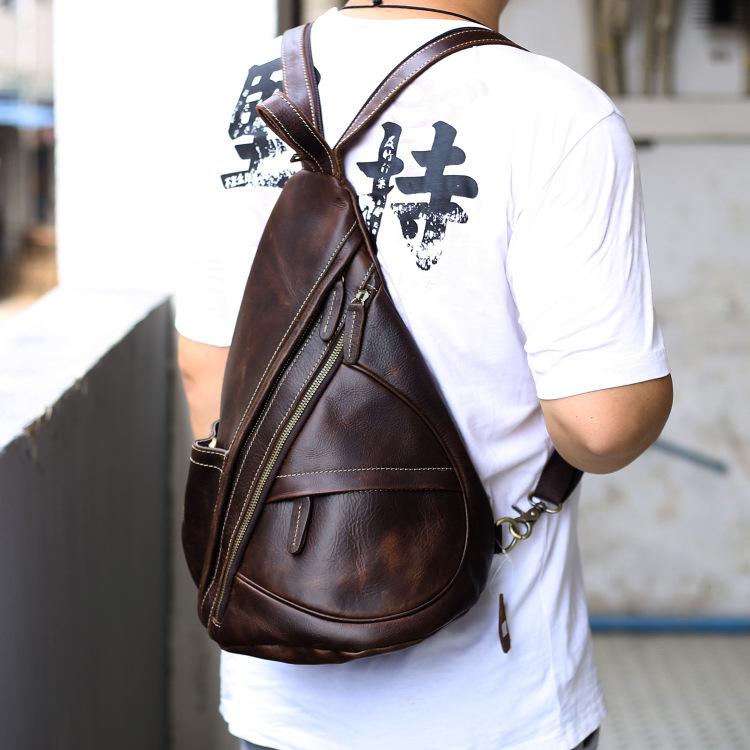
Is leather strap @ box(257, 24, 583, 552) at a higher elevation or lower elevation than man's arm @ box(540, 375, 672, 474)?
higher

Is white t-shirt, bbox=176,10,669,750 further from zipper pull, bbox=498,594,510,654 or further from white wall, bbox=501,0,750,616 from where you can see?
white wall, bbox=501,0,750,616

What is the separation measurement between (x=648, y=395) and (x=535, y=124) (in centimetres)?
24

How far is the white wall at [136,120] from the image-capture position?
6.13ft

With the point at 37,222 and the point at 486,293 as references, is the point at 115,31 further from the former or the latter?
the point at 37,222

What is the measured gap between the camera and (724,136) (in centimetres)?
328

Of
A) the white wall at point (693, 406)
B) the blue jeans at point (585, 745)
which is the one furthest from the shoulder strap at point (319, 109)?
the white wall at point (693, 406)

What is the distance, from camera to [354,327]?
87cm

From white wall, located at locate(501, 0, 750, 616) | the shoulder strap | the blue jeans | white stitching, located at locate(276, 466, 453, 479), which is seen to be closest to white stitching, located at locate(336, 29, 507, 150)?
the shoulder strap

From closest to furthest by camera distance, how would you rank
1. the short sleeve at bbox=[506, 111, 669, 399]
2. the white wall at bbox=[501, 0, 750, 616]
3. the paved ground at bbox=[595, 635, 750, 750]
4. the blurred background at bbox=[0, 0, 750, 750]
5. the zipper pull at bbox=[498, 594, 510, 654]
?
the short sleeve at bbox=[506, 111, 669, 399]
the zipper pull at bbox=[498, 594, 510, 654]
the blurred background at bbox=[0, 0, 750, 750]
the paved ground at bbox=[595, 635, 750, 750]
the white wall at bbox=[501, 0, 750, 616]

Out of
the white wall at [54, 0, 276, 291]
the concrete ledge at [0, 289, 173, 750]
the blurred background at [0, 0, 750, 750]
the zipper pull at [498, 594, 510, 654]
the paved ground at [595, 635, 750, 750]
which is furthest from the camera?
the paved ground at [595, 635, 750, 750]

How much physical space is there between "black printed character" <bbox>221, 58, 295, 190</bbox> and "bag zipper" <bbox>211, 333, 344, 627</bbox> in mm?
204

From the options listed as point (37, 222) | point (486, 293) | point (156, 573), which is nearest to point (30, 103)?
point (37, 222)

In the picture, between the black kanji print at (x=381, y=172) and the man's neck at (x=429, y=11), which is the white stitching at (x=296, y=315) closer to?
the black kanji print at (x=381, y=172)

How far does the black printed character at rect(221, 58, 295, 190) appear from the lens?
3.24 feet
